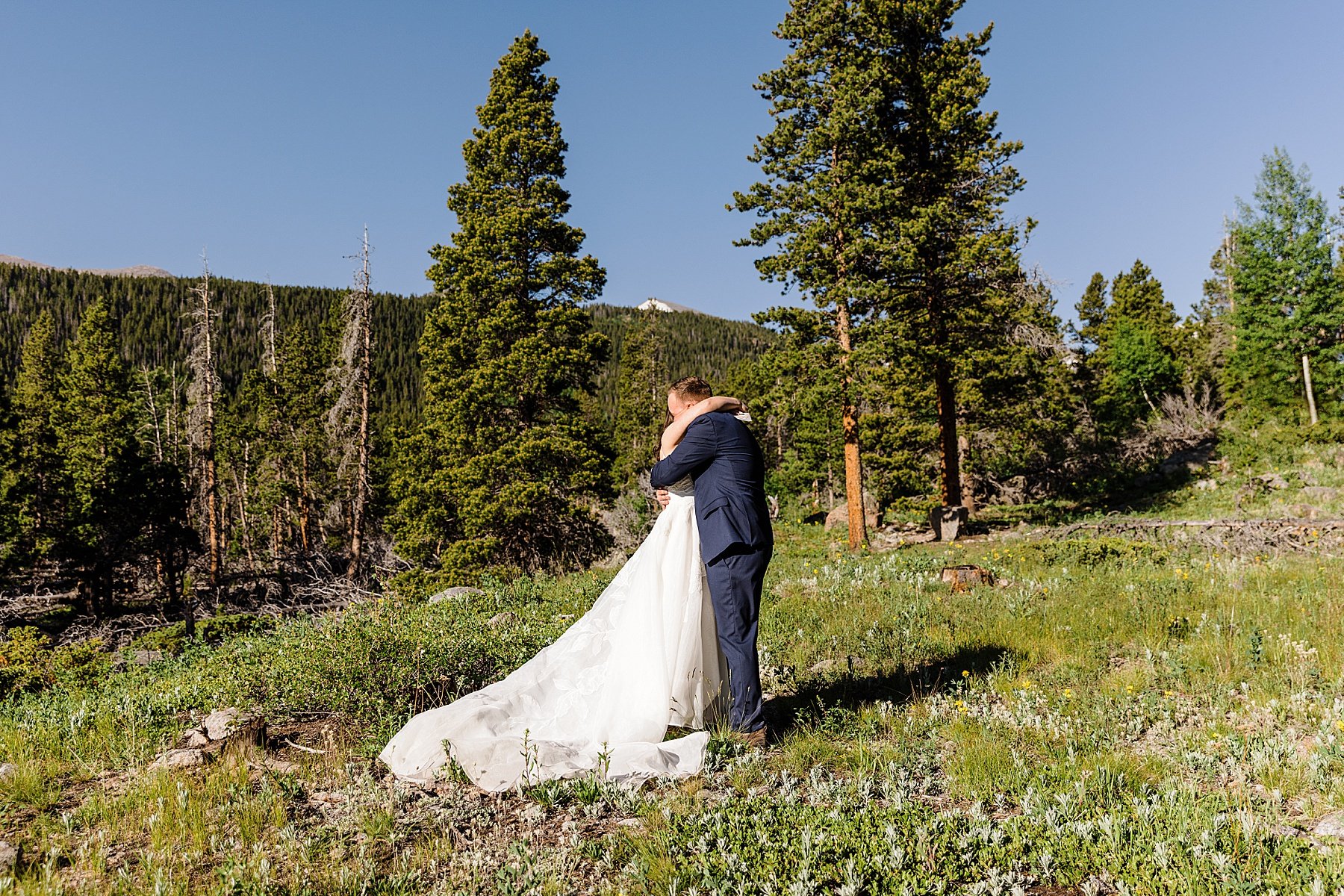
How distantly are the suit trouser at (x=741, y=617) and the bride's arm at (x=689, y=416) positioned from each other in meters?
0.94

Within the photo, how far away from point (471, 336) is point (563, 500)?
5.83 m

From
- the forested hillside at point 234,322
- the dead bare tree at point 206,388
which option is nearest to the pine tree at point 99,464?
the dead bare tree at point 206,388

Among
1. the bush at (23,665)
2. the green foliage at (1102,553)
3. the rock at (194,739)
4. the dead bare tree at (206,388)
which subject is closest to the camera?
the rock at (194,739)

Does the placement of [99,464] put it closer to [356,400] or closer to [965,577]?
[356,400]

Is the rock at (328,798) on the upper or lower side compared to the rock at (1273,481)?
lower

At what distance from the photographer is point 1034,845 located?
381cm

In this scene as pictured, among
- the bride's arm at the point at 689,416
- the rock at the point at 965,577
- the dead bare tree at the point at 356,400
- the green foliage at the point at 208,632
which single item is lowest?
the green foliage at the point at 208,632

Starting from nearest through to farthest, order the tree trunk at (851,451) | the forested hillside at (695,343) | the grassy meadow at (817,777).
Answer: the grassy meadow at (817,777), the tree trunk at (851,451), the forested hillside at (695,343)

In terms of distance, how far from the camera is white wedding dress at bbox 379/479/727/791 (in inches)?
194

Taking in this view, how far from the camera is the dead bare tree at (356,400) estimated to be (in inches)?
1027

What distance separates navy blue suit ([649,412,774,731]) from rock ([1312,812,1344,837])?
3194mm

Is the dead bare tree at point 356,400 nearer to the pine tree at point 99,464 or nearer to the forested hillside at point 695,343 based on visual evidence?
the pine tree at point 99,464

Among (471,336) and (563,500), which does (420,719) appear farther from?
(471,336)

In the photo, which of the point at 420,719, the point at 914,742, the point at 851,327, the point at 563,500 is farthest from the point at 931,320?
the point at 420,719
